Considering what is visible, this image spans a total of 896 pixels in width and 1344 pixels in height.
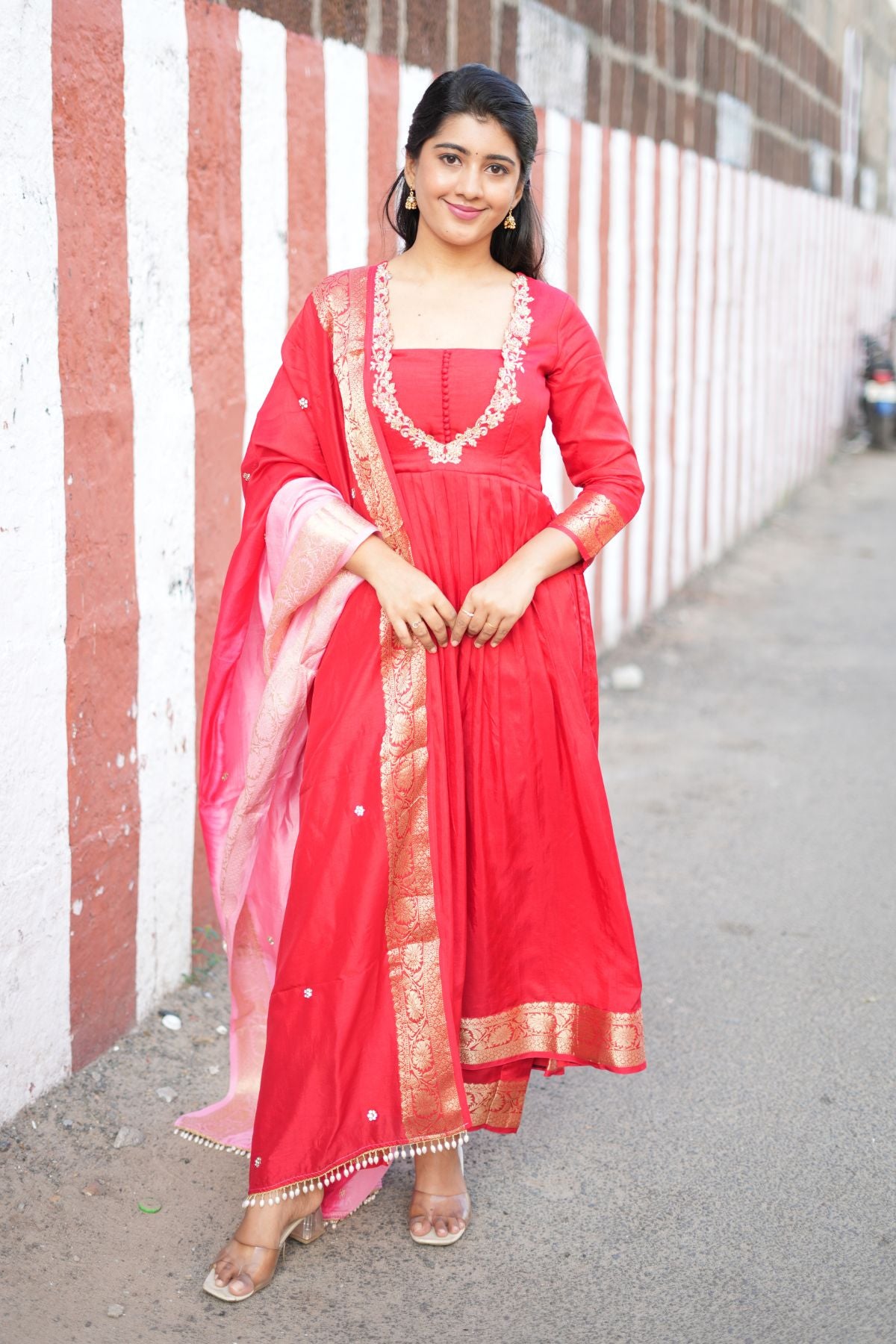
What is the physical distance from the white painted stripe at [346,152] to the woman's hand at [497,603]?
1847 mm

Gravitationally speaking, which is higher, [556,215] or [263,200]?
[556,215]

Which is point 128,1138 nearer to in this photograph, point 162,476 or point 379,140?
point 162,476

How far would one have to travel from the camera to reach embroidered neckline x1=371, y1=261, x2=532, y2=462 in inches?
97.3

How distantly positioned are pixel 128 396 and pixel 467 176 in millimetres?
1012

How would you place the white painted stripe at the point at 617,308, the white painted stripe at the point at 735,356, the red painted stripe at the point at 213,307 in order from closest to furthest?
the red painted stripe at the point at 213,307 < the white painted stripe at the point at 617,308 < the white painted stripe at the point at 735,356

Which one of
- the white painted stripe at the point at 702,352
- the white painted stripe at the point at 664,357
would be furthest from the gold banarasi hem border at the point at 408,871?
the white painted stripe at the point at 702,352

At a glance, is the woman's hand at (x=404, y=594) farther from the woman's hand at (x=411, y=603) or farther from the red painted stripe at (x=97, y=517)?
the red painted stripe at (x=97, y=517)

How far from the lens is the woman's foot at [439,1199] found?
2660 mm

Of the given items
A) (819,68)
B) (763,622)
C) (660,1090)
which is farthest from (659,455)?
(819,68)

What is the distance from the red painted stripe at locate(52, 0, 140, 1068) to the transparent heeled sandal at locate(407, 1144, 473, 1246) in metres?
0.86

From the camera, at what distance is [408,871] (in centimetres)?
247

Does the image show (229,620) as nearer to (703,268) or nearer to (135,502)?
(135,502)

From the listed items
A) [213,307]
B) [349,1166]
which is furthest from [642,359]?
[349,1166]

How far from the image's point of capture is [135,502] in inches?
126
